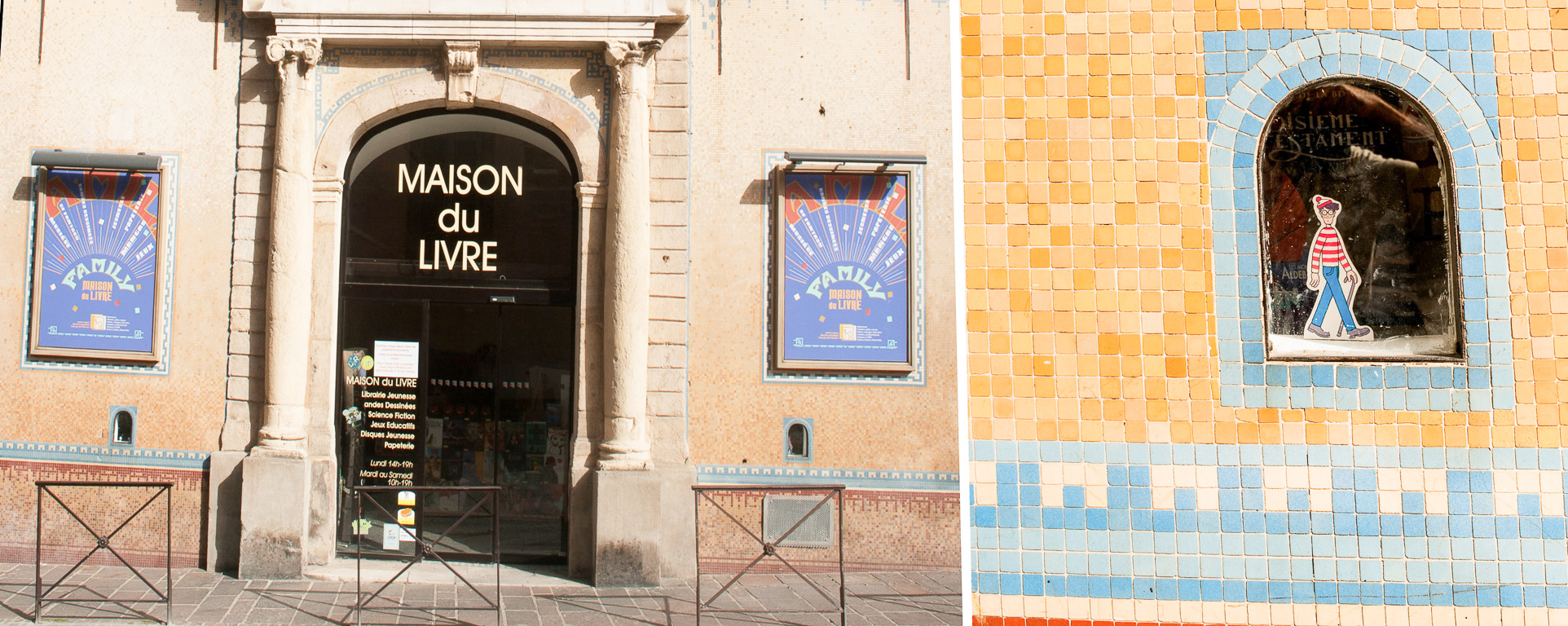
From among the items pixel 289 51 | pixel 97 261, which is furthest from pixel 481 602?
pixel 289 51

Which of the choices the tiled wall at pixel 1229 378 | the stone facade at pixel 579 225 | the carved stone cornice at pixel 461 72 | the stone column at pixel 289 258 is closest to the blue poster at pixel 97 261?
the stone facade at pixel 579 225

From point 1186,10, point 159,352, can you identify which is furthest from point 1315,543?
point 159,352

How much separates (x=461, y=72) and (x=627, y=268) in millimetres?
2172

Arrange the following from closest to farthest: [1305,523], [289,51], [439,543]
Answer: [1305,523], [289,51], [439,543]

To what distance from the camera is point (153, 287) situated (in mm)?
7332

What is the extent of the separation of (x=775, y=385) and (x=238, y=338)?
177 inches

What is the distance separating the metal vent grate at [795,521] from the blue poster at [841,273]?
1157mm

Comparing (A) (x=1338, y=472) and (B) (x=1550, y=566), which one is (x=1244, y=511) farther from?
(B) (x=1550, y=566)

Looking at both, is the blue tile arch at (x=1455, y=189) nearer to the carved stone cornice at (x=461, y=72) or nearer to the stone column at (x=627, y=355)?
the stone column at (x=627, y=355)

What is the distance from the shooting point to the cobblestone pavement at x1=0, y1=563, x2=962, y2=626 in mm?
5855

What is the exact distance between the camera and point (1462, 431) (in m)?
3.32

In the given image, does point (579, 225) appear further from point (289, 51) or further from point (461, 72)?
point (289, 51)

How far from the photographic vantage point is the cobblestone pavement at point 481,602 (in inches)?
231

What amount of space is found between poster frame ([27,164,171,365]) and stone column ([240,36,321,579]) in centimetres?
92
